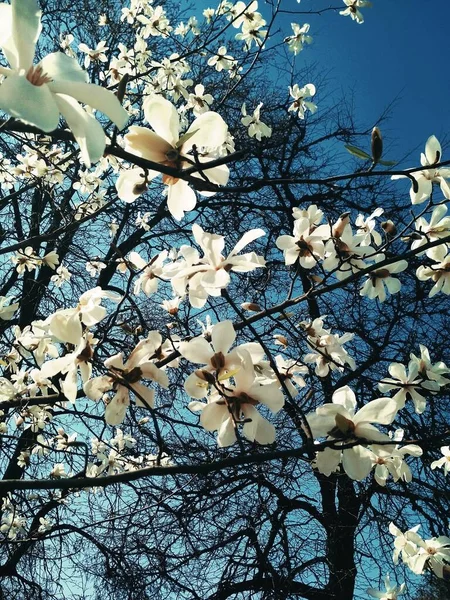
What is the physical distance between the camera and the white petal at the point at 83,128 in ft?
1.89

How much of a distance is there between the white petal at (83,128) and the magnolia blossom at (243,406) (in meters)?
0.44

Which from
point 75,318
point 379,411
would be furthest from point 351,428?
point 75,318

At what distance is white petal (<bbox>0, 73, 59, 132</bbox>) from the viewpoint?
527 millimetres

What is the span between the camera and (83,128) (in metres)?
0.58

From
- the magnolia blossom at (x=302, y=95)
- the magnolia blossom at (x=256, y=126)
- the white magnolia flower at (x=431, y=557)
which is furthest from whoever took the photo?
the magnolia blossom at (x=302, y=95)

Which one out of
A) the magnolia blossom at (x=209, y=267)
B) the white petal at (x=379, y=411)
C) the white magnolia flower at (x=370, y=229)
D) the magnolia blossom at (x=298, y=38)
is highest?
the magnolia blossom at (x=298, y=38)

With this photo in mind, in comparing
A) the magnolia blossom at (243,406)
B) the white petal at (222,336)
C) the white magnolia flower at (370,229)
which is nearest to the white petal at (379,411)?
the magnolia blossom at (243,406)

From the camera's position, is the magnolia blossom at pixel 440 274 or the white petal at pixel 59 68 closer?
the white petal at pixel 59 68

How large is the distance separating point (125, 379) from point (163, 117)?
0.48m

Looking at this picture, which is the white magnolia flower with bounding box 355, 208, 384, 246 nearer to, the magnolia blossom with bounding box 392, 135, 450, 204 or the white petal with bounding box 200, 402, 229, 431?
the magnolia blossom with bounding box 392, 135, 450, 204

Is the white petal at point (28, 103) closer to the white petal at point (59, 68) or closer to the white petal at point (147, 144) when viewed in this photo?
the white petal at point (59, 68)

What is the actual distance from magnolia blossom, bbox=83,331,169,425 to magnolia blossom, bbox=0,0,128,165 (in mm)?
512

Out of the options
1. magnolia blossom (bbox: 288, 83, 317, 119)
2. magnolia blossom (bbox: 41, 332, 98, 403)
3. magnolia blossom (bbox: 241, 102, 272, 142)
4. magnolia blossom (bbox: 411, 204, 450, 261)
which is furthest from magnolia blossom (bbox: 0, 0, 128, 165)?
magnolia blossom (bbox: 288, 83, 317, 119)

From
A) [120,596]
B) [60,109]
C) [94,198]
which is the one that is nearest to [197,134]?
[60,109]
